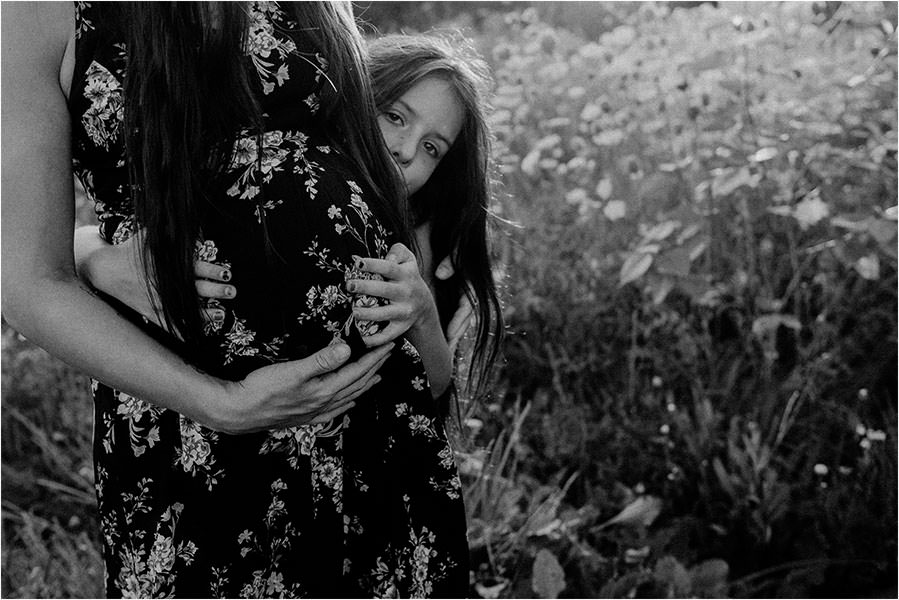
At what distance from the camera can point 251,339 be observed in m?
1.20

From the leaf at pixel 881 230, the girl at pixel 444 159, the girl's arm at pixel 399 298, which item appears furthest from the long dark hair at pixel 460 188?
the leaf at pixel 881 230

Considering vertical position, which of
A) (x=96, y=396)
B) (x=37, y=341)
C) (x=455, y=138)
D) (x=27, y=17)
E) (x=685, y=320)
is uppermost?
(x=27, y=17)

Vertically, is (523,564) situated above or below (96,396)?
below

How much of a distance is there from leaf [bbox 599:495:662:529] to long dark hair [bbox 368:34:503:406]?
73 cm

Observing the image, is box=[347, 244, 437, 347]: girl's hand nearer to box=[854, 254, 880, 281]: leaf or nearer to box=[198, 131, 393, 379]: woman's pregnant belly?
box=[198, 131, 393, 379]: woman's pregnant belly

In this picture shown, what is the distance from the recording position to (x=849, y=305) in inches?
105

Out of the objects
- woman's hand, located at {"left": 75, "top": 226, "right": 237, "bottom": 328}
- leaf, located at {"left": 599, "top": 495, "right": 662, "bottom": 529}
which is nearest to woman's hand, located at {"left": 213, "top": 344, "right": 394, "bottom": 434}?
woman's hand, located at {"left": 75, "top": 226, "right": 237, "bottom": 328}

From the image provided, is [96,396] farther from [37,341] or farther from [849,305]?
[849,305]

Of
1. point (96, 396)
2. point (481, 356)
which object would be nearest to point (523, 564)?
point (481, 356)

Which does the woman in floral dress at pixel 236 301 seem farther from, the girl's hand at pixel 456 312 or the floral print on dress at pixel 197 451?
the girl's hand at pixel 456 312

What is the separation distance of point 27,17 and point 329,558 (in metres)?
0.81

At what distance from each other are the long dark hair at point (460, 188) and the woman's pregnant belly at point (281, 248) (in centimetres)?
47

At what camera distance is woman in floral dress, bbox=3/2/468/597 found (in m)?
1.10

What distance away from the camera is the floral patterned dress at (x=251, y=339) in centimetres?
117
